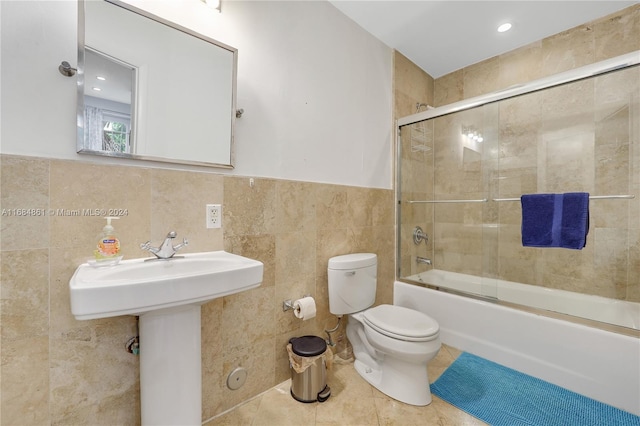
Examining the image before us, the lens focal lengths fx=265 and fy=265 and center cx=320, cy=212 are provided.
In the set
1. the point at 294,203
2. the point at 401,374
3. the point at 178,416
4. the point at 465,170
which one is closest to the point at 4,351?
the point at 178,416

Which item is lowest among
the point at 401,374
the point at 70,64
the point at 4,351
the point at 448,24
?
the point at 401,374

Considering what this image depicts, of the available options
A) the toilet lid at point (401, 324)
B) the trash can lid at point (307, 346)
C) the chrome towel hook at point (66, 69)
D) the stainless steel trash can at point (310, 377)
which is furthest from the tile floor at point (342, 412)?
the chrome towel hook at point (66, 69)

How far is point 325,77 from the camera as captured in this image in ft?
5.75

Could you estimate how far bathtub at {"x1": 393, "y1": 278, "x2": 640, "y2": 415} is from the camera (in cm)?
137

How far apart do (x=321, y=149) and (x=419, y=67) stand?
160cm

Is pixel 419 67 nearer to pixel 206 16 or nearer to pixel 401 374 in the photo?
pixel 206 16

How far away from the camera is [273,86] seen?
1.48 m

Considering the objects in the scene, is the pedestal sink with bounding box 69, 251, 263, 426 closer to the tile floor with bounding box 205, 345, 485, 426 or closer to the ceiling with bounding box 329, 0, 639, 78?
the tile floor with bounding box 205, 345, 485, 426

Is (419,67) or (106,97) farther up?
(419,67)

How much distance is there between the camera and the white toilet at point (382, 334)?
1367 mm

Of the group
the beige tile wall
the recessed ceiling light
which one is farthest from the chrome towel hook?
the recessed ceiling light

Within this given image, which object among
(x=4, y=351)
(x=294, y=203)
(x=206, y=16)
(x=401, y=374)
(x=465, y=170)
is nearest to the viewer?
(x=4, y=351)

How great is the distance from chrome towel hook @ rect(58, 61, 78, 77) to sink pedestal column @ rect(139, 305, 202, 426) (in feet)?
2.93

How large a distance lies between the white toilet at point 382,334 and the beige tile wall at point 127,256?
234 mm
